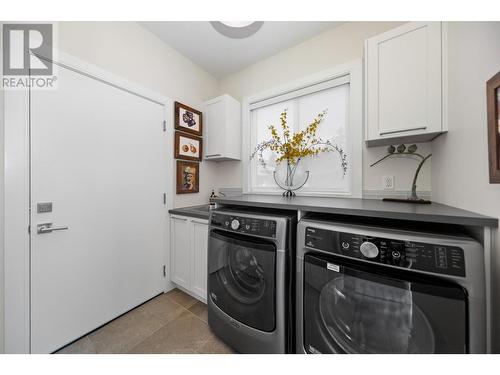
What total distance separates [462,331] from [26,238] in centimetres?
220

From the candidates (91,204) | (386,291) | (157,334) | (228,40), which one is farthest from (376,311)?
(228,40)

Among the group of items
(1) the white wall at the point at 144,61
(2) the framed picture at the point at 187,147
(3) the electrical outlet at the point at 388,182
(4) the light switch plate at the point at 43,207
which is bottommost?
(4) the light switch plate at the point at 43,207

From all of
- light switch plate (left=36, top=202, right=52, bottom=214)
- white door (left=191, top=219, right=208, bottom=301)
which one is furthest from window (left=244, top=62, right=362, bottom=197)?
light switch plate (left=36, top=202, right=52, bottom=214)

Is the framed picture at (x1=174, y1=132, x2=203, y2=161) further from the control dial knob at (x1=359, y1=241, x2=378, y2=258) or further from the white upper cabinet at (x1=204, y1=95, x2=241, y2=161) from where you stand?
the control dial knob at (x1=359, y1=241, x2=378, y2=258)

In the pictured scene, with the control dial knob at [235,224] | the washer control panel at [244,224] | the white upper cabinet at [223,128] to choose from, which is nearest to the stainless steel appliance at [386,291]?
the washer control panel at [244,224]

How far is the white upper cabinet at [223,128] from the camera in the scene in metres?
2.15

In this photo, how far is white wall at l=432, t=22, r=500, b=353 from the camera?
0.72m

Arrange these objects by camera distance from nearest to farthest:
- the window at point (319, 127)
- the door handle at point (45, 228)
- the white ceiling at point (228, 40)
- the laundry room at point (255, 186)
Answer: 1. the laundry room at point (255, 186)
2. the door handle at point (45, 228)
3. the window at point (319, 127)
4. the white ceiling at point (228, 40)

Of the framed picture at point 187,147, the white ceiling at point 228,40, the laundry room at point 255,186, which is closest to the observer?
the laundry room at point 255,186

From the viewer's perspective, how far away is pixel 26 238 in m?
1.14

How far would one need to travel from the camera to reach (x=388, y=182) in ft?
4.93

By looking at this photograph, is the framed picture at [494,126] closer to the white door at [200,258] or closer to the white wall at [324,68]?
the white wall at [324,68]

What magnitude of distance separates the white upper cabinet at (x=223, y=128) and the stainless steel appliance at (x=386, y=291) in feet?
4.82

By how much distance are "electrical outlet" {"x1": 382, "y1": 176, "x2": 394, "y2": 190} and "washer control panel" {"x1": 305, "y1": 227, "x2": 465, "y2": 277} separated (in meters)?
0.98
